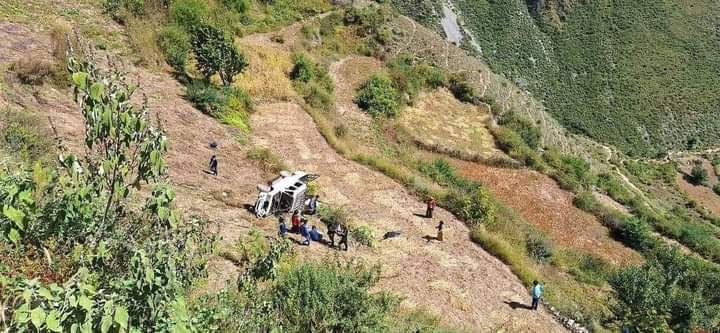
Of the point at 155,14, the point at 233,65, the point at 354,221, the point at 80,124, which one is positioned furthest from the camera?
the point at 155,14

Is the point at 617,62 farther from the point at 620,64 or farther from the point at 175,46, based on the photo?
the point at 175,46

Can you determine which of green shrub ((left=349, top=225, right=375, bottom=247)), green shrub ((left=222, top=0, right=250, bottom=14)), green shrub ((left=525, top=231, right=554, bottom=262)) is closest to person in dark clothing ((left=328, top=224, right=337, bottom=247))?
green shrub ((left=349, top=225, right=375, bottom=247))

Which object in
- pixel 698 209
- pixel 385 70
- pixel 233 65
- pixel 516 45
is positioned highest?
pixel 233 65

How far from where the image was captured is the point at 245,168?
57.5 ft

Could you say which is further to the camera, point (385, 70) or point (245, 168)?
point (385, 70)

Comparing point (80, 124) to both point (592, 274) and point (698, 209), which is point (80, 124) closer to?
point (592, 274)

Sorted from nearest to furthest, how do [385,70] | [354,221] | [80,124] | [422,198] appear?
[80,124], [354,221], [422,198], [385,70]

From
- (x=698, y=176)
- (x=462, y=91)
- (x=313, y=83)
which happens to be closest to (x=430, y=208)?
(x=313, y=83)

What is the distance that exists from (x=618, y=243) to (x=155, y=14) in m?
24.0

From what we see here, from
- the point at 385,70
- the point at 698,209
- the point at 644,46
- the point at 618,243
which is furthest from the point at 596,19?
the point at 618,243

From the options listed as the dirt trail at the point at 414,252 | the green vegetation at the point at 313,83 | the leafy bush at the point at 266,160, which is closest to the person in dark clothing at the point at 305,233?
the dirt trail at the point at 414,252

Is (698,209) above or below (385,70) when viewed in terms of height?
below

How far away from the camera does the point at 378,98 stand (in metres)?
30.1

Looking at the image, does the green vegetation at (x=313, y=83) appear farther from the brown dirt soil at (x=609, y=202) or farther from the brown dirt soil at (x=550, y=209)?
the brown dirt soil at (x=609, y=202)
